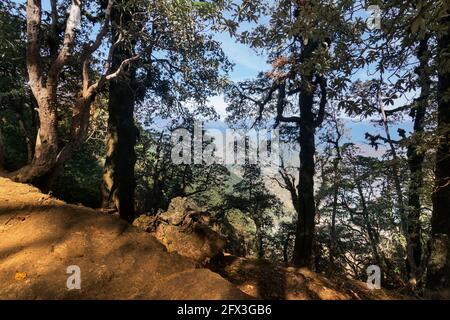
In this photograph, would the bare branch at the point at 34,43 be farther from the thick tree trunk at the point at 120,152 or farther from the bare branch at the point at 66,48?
the thick tree trunk at the point at 120,152

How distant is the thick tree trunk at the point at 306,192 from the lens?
476 inches

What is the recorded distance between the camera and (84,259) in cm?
412

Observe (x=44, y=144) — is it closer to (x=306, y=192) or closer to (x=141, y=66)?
(x=141, y=66)

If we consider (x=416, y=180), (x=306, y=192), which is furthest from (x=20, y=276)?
(x=416, y=180)

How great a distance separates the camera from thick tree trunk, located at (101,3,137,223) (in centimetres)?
1055

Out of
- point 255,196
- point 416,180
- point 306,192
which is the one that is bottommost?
point 255,196

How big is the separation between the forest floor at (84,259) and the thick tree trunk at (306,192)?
8121 mm

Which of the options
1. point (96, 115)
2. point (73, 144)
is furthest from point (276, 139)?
point (73, 144)

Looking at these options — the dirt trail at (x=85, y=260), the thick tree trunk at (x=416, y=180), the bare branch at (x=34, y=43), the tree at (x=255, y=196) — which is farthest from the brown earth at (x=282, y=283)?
the tree at (x=255, y=196)

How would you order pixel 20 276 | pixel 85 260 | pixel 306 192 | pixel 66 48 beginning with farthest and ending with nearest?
pixel 306 192
pixel 66 48
pixel 85 260
pixel 20 276

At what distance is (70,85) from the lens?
46.6 feet

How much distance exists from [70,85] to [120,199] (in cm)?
679

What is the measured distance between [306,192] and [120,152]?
704cm
